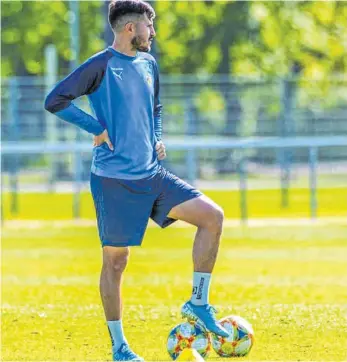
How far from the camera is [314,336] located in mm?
9195

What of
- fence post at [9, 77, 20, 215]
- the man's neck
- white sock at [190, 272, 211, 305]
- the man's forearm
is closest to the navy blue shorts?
the man's forearm

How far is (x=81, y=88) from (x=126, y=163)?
1.60 feet

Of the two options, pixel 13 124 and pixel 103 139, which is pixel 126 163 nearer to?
pixel 103 139

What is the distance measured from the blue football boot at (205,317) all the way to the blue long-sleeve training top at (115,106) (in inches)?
31.4

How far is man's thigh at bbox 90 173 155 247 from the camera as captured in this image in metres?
8.16

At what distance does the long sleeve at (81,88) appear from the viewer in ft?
26.4

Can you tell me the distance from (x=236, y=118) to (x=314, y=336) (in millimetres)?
22491

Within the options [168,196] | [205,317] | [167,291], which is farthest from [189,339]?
[167,291]

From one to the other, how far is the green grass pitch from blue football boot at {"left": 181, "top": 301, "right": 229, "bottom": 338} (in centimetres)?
18

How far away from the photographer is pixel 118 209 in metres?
8.19

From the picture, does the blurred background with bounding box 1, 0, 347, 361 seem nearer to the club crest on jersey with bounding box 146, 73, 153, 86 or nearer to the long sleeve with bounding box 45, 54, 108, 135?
the long sleeve with bounding box 45, 54, 108, 135

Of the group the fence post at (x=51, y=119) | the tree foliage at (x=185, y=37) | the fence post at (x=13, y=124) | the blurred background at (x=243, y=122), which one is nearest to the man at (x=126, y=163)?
Answer: the blurred background at (x=243, y=122)

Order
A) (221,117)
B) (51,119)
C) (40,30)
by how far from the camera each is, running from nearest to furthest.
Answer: (51,119), (221,117), (40,30)

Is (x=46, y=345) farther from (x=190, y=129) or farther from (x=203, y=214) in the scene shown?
(x=190, y=129)
